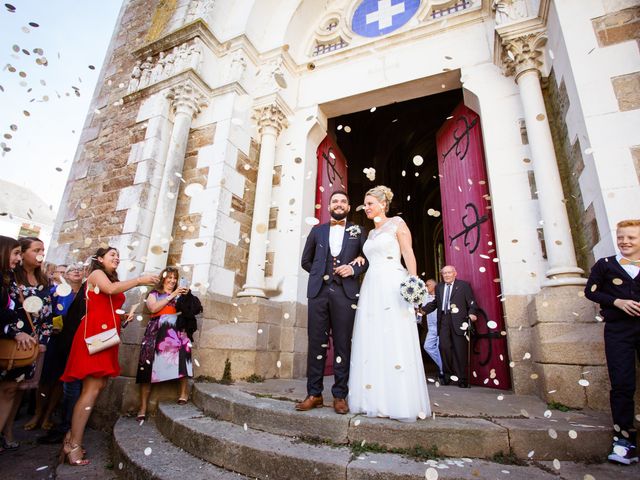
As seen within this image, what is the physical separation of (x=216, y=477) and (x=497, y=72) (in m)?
4.84

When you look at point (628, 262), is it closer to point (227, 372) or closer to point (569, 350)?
point (569, 350)

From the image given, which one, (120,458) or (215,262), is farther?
(215,262)

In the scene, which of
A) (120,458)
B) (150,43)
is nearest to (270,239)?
(120,458)

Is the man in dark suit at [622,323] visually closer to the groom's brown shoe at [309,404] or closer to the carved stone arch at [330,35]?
the groom's brown shoe at [309,404]

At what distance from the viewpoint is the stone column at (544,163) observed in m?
3.08

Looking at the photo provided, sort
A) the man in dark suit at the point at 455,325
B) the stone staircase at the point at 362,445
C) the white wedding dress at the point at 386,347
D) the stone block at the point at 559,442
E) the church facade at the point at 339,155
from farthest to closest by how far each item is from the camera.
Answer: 1. the man in dark suit at the point at 455,325
2. the church facade at the point at 339,155
3. the white wedding dress at the point at 386,347
4. the stone block at the point at 559,442
5. the stone staircase at the point at 362,445

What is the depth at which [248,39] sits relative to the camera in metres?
5.07

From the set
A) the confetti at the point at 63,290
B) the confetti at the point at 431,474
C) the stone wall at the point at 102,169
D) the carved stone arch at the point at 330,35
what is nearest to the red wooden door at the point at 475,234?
the carved stone arch at the point at 330,35

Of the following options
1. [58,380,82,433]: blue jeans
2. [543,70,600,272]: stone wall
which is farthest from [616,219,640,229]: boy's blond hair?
[58,380,82,433]: blue jeans

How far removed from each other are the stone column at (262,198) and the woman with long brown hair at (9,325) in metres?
2.12

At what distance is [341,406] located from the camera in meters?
2.34

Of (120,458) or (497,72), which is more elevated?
(497,72)

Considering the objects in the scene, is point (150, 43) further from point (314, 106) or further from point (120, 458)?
point (120, 458)

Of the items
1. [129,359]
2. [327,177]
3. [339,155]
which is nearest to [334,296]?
[129,359]
